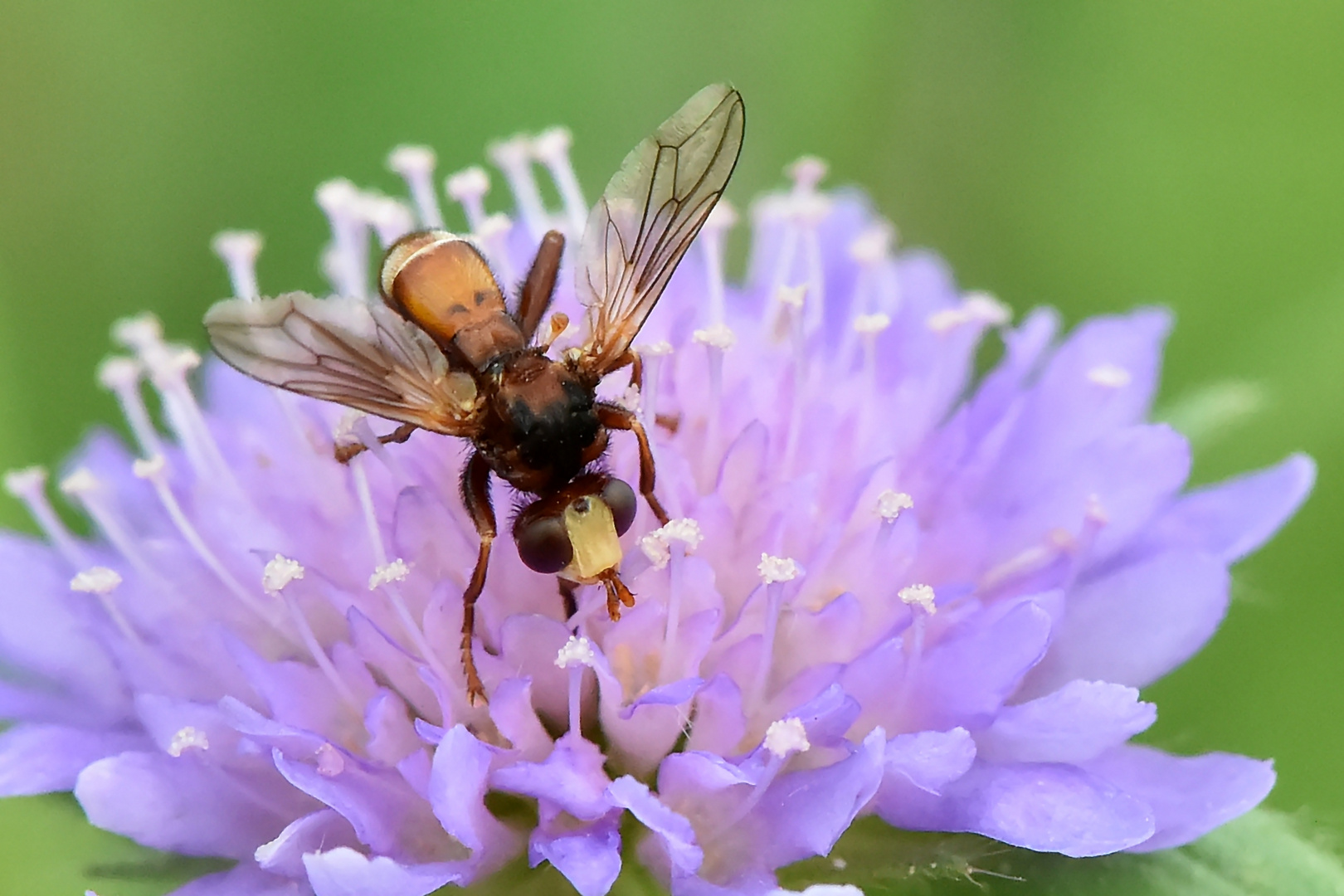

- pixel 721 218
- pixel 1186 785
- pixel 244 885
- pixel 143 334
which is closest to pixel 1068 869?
pixel 1186 785

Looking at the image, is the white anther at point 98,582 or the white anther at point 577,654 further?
the white anther at point 98,582

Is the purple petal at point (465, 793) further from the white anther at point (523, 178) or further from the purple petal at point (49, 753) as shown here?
the white anther at point (523, 178)

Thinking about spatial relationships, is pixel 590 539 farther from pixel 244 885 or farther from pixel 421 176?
pixel 421 176

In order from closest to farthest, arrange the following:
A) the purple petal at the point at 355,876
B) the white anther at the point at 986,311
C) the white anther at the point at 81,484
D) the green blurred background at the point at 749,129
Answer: the purple petal at the point at 355,876 → the white anther at the point at 81,484 → the white anther at the point at 986,311 → the green blurred background at the point at 749,129

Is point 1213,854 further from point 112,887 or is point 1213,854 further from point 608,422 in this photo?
point 112,887

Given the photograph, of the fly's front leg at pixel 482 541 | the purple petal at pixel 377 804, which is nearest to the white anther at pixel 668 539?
the fly's front leg at pixel 482 541
